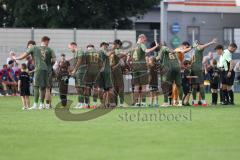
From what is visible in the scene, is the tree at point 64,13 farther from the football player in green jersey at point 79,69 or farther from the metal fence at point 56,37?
the football player in green jersey at point 79,69

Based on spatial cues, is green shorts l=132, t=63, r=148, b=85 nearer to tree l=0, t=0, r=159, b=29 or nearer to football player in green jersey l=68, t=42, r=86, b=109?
football player in green jersey l=68, t=42, r=86, b=109

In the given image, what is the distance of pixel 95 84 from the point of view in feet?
83.6

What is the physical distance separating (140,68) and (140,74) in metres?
0.34

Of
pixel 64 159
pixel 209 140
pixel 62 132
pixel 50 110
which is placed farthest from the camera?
pixel 50 110

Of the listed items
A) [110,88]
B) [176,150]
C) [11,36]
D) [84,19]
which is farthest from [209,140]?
[84,19]

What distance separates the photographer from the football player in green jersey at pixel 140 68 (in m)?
25.0

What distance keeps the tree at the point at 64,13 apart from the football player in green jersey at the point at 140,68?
26.7 meters

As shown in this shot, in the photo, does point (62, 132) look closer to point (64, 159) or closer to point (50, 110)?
point (64, 159)

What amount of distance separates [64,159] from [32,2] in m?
41.4

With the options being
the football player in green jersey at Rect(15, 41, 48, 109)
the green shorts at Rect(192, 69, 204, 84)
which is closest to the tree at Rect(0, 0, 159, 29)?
the green shorts at Rect(192, 69, 204, 84)

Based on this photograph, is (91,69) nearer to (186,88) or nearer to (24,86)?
(24,86)

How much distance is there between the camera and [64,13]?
51906 mm

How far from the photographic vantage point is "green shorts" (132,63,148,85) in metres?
25.2

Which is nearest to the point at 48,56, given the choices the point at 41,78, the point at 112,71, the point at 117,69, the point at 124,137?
the point at 41,78
